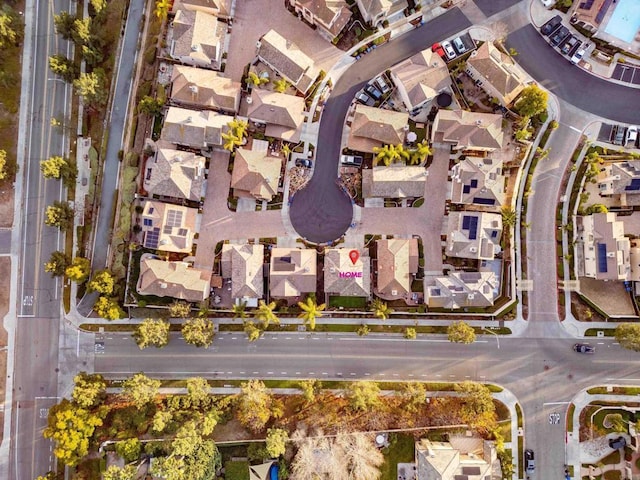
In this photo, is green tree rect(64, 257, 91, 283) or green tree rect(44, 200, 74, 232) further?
green tree rect(44, 200, 74, 232)

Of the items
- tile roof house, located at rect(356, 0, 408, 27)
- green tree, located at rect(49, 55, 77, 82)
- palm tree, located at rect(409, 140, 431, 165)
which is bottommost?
→ palm tree, located at rect(409, 140, 431, 165)

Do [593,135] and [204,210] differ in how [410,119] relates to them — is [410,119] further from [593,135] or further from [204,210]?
[204,210]

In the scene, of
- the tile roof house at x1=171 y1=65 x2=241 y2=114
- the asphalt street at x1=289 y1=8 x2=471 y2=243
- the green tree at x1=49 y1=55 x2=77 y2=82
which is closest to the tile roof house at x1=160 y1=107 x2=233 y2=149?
the tile roof house at x1=171 y1=65 x2=241 y2=114

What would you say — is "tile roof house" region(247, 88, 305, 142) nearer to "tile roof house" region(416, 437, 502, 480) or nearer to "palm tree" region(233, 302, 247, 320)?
"palm tree" region(233, 302, 247, 320)

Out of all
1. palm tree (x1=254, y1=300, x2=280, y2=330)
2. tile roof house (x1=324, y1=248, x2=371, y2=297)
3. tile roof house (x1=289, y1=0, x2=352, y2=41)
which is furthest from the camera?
tile roof house (x1=289, y1=0, x2=352, y2=41)

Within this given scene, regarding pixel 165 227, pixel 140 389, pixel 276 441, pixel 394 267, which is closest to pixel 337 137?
pixel 394 267

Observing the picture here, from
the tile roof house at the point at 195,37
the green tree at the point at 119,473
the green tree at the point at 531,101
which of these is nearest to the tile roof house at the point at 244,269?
the green tree at the point at 119,473
